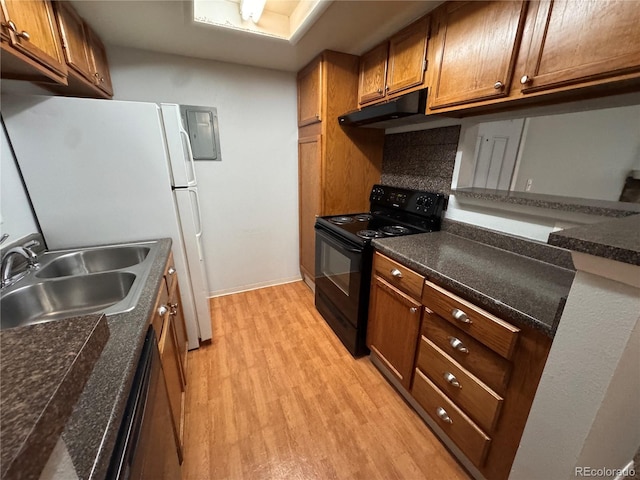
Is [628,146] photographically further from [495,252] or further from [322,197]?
[322,197]

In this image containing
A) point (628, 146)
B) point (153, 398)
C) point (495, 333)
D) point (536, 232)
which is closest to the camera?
point (153, 398)

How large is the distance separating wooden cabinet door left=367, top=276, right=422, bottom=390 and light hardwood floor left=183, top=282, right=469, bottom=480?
0.77 feet

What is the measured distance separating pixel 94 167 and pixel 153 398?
1.29 m

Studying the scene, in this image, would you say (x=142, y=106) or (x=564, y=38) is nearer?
(x=564, y=38)

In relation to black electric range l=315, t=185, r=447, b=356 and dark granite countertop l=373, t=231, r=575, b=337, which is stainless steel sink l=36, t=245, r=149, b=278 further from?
dark granite countertop l=373, t=231, r=575, b=337

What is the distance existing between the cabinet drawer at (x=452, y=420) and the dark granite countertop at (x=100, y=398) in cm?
129

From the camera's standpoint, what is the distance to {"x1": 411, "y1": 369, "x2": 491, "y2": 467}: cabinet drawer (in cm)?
110

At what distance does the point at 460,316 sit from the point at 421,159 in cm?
132

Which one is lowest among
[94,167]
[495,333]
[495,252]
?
[495,333]

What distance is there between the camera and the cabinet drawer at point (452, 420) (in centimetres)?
110

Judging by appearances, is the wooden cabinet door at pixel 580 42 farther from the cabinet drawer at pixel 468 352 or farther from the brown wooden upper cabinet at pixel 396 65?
the cabinet drawer at pixel 468 352

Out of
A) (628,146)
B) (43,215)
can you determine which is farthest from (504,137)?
(43,215)

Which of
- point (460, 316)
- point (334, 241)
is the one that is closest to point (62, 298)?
point (334, 241)

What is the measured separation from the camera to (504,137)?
1.80 m
